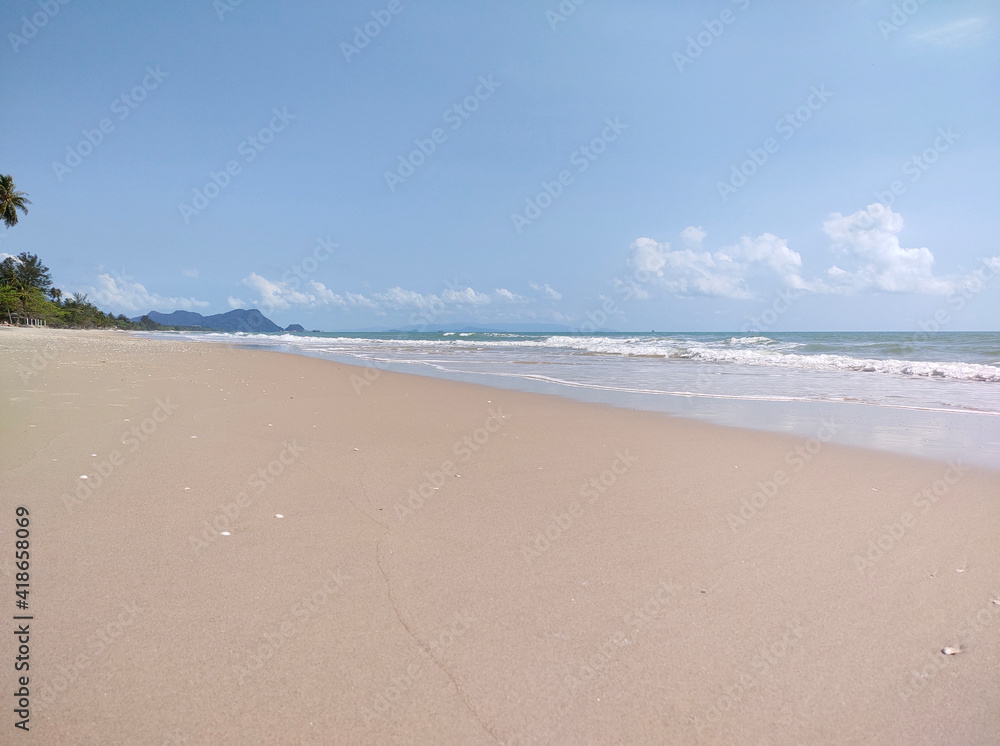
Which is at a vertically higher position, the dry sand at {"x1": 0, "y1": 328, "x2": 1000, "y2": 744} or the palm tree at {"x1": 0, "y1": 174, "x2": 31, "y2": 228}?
the palm tree at {"x1": 0, "y1": 174, "x2": 31, "y2": 228}

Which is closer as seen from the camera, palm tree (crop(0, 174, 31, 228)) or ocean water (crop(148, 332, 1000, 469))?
ocean water (crop(148, 332, 1000, 469))

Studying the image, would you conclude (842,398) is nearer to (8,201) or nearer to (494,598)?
Answer: (494,598)

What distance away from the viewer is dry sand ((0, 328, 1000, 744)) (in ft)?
5.65

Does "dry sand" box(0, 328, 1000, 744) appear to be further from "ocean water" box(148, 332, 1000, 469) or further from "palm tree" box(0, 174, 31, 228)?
"palm tree" box(0, 174, 31, 228)

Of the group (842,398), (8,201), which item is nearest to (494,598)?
(842,398)

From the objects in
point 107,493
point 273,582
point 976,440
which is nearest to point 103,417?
point 107,493

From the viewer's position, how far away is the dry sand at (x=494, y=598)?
1724mm

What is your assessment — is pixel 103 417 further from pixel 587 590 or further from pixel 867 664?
pixel 867 664

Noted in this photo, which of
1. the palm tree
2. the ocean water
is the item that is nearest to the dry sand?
the ocean water

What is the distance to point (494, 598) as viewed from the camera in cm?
239

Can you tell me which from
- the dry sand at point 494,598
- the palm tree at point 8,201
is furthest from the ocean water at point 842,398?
the palm tree at point 8,201

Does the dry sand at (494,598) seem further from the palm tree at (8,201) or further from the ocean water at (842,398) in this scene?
the palm tree at (8,201)

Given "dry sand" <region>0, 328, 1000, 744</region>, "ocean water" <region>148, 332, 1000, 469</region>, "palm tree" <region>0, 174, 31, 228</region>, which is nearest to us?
"dry sand" <region>0, 328, 1000, 744</region>

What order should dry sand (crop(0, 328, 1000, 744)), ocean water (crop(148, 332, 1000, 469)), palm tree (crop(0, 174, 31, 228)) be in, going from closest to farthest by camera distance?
dry sand (crop(0, 328, 1000, 744)) → ocean water (crop(148, 332, 1000, 469)) → palm tree (crop(0, 174, 31, 228))
